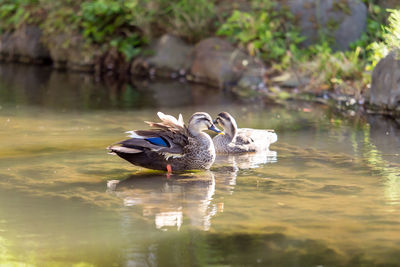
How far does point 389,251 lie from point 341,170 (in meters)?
2.86

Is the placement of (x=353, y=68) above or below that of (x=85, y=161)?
above

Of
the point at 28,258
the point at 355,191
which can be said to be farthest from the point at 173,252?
the point at 355,191

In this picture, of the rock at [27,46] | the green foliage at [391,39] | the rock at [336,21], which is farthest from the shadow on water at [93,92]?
the rock at [27,46]

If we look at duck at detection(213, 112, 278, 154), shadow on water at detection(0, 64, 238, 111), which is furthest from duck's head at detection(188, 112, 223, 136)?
shadow on water at detection(0, 64, 238, 111)

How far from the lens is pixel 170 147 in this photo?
7578mm

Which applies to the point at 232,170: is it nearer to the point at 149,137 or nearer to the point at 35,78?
the point at 149,137

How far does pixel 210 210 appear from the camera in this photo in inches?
246

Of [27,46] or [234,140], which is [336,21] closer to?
[234,140]

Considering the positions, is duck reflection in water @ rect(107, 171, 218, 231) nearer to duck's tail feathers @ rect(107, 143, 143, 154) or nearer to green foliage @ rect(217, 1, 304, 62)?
duck's tail feathers @ rect(107, 143, 143, 154)

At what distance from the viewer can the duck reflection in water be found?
598 centimetres

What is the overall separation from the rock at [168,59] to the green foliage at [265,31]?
1692 mm

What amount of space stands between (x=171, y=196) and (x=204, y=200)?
361mm

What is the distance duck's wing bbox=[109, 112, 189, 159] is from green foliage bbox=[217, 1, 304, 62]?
888cm

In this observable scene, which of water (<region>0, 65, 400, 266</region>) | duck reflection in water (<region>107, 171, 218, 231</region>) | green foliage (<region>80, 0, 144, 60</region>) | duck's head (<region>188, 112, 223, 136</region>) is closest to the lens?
water (<region>0, 65, 400, 266</region>)
